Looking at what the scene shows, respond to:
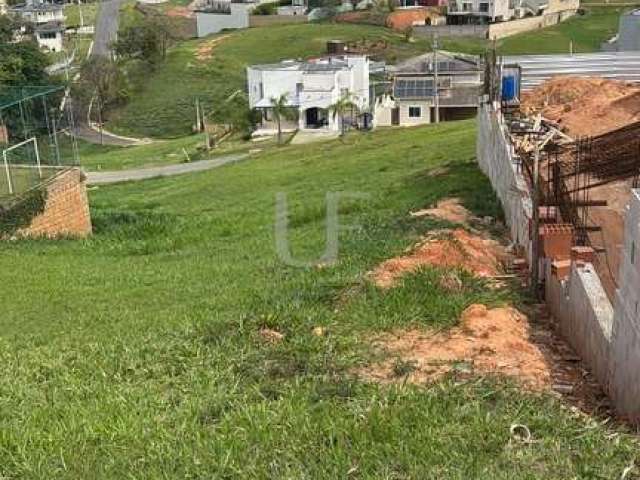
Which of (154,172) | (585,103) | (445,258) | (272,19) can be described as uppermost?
(272,19)

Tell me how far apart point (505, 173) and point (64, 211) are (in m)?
10.5

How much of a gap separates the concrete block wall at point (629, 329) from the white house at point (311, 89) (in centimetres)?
4203

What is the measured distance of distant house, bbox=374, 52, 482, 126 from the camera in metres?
45.8

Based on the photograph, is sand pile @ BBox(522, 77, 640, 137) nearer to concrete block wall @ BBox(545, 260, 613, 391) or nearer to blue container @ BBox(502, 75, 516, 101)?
blue container @ BBox(502, 75, 516, 101)

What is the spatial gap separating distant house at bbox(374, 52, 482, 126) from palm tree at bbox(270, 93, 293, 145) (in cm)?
570

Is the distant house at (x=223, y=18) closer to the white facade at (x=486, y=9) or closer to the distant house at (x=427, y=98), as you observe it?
the white facade at (x=486, y=9)

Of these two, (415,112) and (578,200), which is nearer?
(578,200)

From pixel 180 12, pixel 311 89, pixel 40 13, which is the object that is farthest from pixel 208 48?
pixel 180 12

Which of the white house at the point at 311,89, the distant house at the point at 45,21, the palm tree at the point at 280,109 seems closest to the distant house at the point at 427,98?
the white house at the point at 311,89

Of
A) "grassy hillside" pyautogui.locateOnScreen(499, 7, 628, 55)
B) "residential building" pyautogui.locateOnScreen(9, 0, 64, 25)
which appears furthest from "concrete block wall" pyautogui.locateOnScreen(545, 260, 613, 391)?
"residential building" pyautogui.locateOnScreen(9, 0, 64, 25)

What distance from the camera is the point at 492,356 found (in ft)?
Answer: 25.3

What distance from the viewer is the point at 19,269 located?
14680 millimetres

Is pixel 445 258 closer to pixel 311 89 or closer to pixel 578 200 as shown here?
pixel 578 200

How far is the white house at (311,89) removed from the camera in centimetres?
5003
